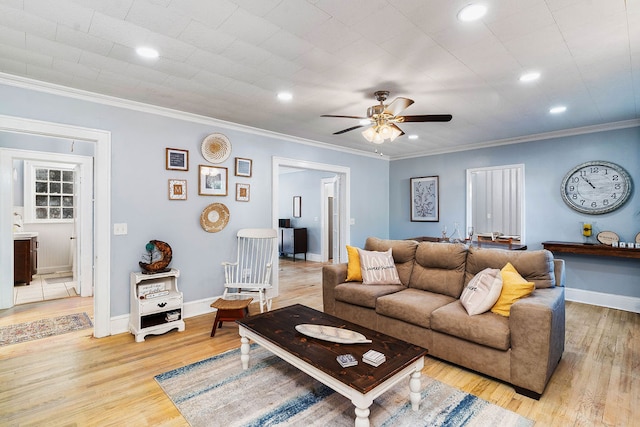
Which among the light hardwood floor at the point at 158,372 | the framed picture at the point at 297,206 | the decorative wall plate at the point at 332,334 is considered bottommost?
the light hardwood floor at the point at 158,372

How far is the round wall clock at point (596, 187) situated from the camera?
423 centimetres

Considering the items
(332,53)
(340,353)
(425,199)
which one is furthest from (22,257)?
(425,199)

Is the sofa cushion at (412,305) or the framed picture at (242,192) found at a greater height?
the framed picture at (242,192)

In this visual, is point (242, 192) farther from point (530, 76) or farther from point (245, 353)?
point (530, 76)

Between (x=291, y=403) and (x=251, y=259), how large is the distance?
2.56 m

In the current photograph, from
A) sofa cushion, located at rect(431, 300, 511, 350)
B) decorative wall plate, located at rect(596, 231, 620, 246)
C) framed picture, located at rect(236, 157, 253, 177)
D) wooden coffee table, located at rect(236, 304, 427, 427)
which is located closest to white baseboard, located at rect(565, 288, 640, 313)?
decorative wall plate, located at rect(596, 231, 620, 246)

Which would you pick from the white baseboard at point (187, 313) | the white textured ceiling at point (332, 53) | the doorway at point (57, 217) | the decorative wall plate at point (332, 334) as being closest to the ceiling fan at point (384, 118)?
the white textured ceiling at point (332, 53)

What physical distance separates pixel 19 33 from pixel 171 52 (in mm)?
935

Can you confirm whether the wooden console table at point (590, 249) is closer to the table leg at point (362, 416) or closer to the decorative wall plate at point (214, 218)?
the table leg at point (362, 416)

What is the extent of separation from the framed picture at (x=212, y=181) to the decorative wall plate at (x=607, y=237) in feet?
17.1

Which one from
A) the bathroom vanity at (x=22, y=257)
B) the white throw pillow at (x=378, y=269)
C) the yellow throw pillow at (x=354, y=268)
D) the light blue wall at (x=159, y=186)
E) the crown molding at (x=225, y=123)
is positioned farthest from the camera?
the bathroom vanity at (x=22, y=257)

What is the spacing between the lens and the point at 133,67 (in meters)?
2.62

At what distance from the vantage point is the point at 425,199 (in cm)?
632

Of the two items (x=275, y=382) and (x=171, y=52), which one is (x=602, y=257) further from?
(x=171, y=52)
